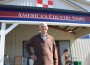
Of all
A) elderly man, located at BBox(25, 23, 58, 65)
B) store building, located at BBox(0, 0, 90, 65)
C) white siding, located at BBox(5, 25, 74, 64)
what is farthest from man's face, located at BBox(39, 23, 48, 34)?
white siding, located at BBox(5, 25, 74, 64)

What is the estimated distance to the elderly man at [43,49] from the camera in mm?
3305

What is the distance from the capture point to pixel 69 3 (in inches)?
379

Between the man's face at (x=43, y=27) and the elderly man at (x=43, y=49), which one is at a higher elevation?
the man's face at (x=43, y=27)

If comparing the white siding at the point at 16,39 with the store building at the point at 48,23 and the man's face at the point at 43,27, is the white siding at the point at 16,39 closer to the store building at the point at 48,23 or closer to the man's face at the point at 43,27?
the store building at the point at 48,23

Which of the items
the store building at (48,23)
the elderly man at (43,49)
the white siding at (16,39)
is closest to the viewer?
the elderly man at (43,49)

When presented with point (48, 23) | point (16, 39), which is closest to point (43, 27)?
point (48, 23)

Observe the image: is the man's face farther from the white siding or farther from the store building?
the white siding

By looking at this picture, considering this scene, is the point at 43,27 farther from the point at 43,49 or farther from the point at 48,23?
the point at 48,23

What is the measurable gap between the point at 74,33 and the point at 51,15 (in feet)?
15.3

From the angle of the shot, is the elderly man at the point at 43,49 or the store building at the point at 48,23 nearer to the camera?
the elderly man at the point at 43,49

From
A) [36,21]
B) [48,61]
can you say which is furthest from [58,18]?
[48,61]

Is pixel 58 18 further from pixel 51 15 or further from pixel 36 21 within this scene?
pixel 36 21

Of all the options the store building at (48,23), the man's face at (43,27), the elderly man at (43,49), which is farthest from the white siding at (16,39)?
the man's face at (43,27)

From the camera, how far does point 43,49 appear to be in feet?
11.0
